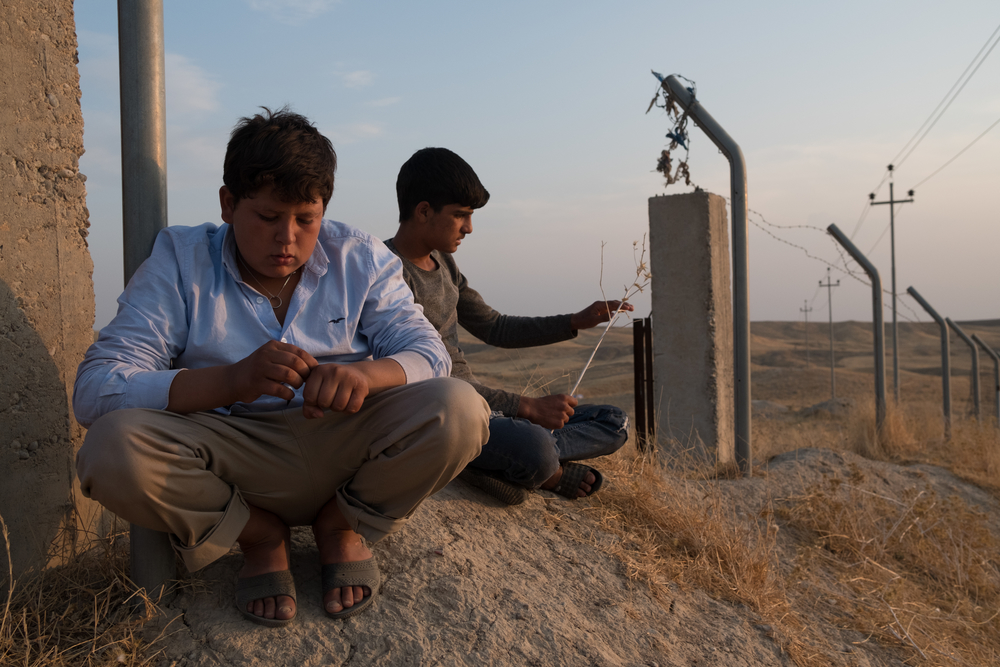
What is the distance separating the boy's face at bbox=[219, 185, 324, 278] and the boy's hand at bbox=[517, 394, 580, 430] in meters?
0.94

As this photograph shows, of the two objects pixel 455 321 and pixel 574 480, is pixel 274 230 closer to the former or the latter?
pixel 455 321

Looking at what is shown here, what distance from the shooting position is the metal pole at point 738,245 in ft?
16.6

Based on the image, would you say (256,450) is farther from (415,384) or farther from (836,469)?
(836,469)

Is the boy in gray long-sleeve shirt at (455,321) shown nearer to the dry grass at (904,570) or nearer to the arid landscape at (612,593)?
the arid landscape at (612,593)

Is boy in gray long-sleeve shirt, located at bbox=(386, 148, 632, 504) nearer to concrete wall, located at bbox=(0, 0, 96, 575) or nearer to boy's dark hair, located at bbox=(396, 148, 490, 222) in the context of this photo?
boy's dark hair, located at bbox=(396, 148, 490, 222)

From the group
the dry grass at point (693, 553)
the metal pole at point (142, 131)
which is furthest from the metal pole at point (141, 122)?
the dry grass at point (693, 553)

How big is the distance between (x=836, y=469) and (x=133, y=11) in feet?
18.0

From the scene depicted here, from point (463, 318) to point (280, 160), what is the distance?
1.72m

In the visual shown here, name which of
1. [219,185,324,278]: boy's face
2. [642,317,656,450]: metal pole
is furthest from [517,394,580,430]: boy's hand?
[642,317,656,450]: metal pole

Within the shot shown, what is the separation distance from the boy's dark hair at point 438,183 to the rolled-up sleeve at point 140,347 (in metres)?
1.21

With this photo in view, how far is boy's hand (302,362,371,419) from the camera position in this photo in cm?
174

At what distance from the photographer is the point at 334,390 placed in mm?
1745

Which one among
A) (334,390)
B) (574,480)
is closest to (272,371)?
(334,390)

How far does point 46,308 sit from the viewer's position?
2.31 metres
